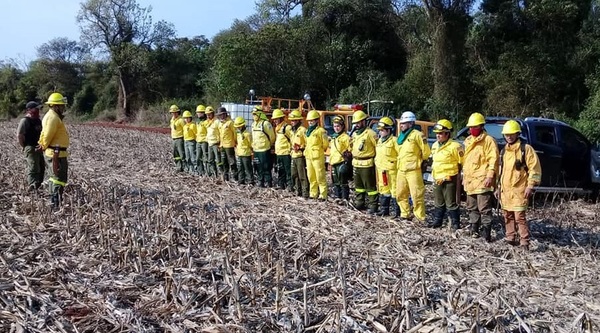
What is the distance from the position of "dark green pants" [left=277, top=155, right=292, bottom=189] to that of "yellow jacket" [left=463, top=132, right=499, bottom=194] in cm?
426

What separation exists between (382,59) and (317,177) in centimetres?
2184

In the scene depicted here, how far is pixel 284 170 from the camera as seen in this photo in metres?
11.9

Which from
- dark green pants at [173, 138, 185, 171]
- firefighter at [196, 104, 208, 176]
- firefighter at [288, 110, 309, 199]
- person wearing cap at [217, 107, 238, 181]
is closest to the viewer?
firefighter at [288, 110, 309, 199]

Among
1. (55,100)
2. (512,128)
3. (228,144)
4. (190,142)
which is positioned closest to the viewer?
(512,128)

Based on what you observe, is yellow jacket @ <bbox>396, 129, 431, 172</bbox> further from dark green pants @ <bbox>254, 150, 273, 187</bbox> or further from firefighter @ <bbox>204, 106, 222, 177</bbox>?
firefighter @ <bbox>204, 106, 222, 177</bbox>

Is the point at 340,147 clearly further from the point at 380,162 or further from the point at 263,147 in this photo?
the point at 263,147

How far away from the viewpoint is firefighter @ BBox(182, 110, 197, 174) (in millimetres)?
14133

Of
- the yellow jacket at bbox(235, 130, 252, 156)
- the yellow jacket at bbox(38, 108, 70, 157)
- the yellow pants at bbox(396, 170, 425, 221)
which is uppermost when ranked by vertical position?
the yellow jacket at bbox(38, 108, 70, 157)

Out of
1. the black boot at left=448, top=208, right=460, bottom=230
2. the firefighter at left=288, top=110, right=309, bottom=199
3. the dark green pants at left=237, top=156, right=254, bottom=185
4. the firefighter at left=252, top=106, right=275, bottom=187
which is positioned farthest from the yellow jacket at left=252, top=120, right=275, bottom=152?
the black boot at left=448, top=208, right=460, bottom=230

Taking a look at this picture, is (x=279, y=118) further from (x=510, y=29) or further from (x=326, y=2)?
(x=326, y=2)

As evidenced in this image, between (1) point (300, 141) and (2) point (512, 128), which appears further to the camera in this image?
(1) point (300, 141)

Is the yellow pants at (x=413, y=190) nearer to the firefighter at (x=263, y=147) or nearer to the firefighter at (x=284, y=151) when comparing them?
the firefighter at (x=284, y=151)

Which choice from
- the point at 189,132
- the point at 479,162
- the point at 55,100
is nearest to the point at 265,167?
the point at 189,132

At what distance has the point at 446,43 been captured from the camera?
82.6ft
